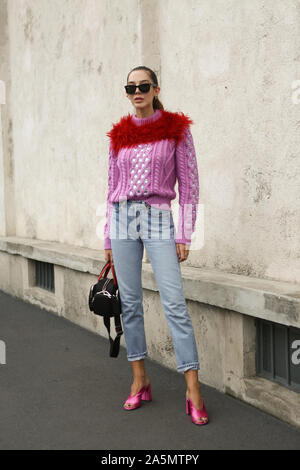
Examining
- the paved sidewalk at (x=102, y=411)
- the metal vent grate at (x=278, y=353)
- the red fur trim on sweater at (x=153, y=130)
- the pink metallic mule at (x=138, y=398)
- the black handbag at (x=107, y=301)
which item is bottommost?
the paved sidewalk at (x=102, y=411)

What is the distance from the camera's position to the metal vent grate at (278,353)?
3266 mm

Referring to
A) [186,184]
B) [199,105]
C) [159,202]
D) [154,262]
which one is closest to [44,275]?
[199,105]

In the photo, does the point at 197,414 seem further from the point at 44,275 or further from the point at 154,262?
the point at 44,275

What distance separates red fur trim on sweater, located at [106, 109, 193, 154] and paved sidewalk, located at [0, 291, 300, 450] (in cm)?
168

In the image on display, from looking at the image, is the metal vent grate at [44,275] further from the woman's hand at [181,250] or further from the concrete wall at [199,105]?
the woman's hand at [181,250]

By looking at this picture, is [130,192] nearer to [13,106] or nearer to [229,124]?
[229,124]

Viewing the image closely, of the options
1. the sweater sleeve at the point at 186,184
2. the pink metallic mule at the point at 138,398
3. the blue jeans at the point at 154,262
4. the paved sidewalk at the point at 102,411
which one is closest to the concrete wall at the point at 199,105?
the sweater sleeve at the point at 186,184

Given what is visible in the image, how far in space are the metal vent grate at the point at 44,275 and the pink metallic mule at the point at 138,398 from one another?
11.2 ft

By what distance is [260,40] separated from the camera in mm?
3473

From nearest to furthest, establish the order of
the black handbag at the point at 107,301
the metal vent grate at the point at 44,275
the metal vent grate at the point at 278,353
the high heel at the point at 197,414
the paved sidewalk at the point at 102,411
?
the paved sidewalk at the point at 102,411, the high heel at the point at 197,414, the metal vent grate at the point at 278,353, the black handbag at the point at 107,301, the metal vent grate at the point at 44,275

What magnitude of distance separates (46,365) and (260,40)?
2.97m

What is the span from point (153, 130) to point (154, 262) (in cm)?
80

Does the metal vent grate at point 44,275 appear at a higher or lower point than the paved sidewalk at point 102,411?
higher

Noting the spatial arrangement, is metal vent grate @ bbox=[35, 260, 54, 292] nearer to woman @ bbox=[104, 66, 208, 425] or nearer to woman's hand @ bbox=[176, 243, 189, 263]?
woman @ bbox=[104, 66, 208, 425]
